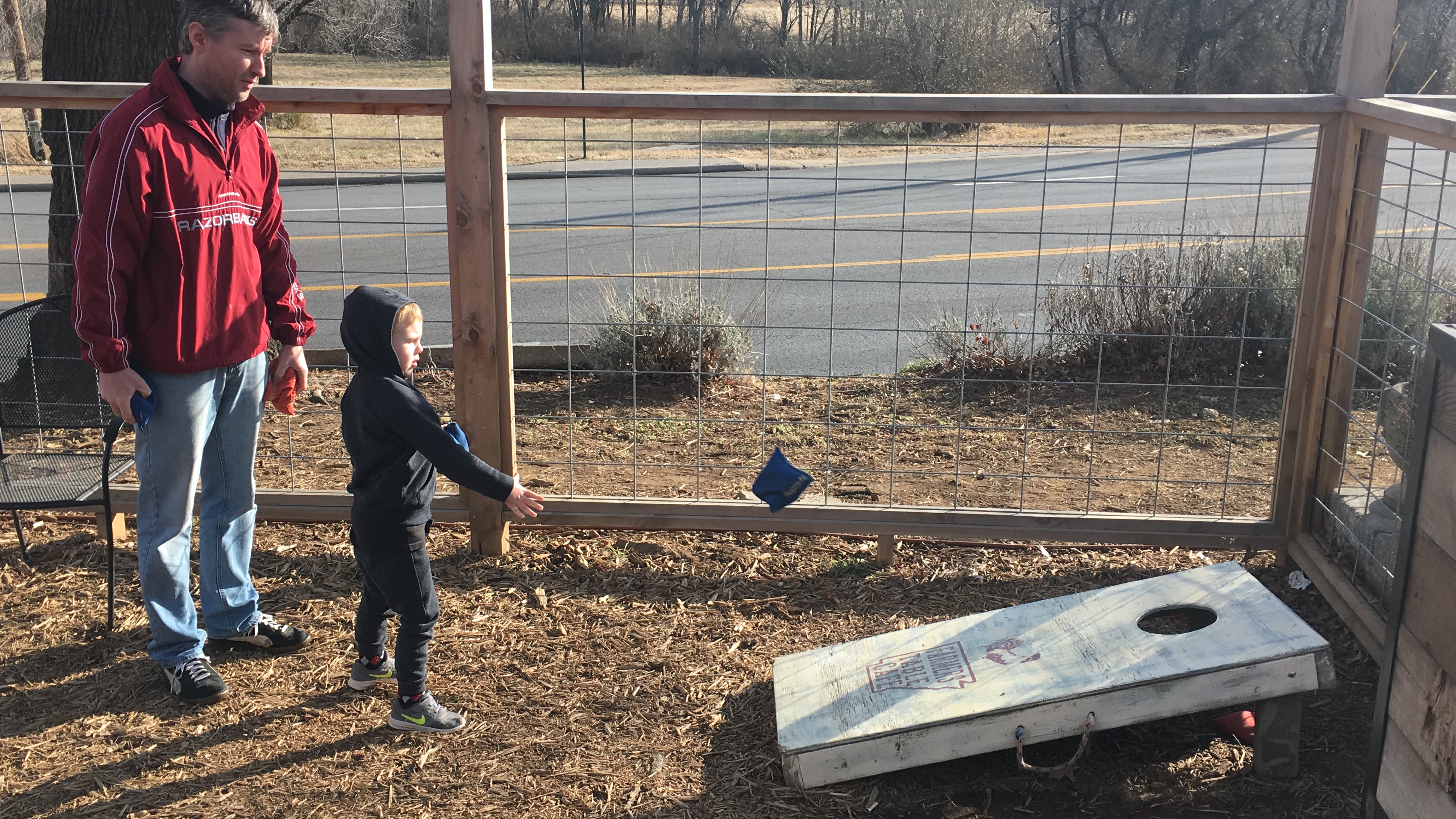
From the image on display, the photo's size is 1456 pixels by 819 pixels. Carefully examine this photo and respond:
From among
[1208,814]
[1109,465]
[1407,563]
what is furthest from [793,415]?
[1407,563]

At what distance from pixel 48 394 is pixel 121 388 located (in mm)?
1311

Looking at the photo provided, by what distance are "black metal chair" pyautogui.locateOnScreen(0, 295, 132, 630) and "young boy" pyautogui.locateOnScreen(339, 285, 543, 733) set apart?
4.67 ft

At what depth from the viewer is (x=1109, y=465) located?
566cm

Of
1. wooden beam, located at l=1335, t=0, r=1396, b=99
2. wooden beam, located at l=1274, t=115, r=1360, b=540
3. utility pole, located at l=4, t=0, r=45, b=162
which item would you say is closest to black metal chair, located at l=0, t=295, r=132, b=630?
wooden beam, located at l=1274, t=115, r=1360, b=540

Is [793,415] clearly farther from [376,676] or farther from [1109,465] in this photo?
[376,676]

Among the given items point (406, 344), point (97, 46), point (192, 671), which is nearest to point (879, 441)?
point (406, 344)

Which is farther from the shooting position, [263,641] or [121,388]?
[263,641]

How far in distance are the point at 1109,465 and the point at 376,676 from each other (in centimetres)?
365

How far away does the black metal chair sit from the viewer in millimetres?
4180

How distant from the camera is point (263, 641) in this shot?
12.9 feet

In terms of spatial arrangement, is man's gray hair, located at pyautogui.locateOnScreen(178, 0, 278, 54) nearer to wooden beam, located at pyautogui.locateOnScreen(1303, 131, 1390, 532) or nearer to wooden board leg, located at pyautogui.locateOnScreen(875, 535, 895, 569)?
wooden board leg, located at pyautogui.locateOnScreen(875, 535, 895, 569)

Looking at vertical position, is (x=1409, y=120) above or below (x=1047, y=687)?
above

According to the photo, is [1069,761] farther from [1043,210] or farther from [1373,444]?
[1373,444]

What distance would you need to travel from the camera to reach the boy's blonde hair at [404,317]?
3.10 metres
